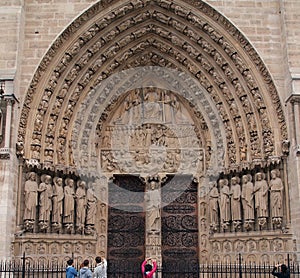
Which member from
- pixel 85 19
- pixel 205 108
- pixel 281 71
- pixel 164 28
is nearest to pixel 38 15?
pixel 85 19

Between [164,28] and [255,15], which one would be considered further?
[164,28]

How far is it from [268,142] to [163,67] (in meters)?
3.28

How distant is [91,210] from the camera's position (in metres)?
10.4

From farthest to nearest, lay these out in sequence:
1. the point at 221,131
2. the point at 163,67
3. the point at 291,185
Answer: the point at 163,67, the point at 221,131, the point at 291,185

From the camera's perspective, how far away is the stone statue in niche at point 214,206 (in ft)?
34.2

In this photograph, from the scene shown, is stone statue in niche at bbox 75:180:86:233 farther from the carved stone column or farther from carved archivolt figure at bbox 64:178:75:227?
the carved stone column

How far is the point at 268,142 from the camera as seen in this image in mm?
9953

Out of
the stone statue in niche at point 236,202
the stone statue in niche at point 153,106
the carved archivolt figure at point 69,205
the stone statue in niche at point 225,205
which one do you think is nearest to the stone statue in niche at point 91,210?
the carved archivolt figure at point 69,205

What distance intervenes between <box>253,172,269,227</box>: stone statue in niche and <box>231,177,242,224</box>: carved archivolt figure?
39cm

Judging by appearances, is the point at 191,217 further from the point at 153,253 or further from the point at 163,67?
the point at 163,67

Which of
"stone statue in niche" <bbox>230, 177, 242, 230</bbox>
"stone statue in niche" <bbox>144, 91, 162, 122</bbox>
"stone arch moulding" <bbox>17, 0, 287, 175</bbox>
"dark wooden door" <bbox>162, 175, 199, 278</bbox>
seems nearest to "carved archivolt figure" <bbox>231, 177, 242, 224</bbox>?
"stone statue in niche" <bbox>230, 177, 242, 230</bbox>

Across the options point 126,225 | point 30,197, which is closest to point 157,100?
point 126,225

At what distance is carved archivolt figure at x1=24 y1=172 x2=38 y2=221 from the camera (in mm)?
9383

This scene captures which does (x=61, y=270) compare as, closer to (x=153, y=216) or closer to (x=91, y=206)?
(x=91, y=206)
